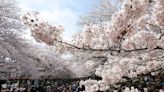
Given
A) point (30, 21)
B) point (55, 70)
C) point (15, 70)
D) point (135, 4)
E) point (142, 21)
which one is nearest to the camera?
point (135, 4)

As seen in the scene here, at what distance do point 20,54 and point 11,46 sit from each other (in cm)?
101

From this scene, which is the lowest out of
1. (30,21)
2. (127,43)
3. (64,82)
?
(64,82)

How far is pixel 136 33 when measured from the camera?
12.5 ft

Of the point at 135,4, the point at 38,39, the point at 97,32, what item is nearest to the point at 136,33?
the point at 97,32

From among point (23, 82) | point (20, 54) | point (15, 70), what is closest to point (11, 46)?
point (20, 54)

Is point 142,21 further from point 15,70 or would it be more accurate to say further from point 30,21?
point 15,70

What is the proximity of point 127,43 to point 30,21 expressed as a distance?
138cm

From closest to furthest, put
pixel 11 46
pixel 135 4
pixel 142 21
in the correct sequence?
1. pixel 135 4
2. pixel 142 21
3. pixel 11 46

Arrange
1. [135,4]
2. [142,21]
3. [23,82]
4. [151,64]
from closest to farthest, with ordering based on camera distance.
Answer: [135,4], [142,21], [151,64], [23,82]

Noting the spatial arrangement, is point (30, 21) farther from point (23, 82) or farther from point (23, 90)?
point (23, 82)

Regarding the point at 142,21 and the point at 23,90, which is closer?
the point at 142,21

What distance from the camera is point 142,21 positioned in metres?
3.64

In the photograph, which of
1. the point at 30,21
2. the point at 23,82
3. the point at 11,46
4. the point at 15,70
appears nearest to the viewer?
the point at 30,21

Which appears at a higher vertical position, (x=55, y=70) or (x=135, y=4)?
(x=135, y=4)
